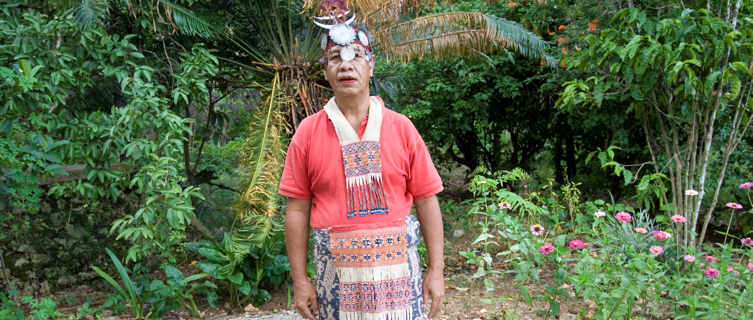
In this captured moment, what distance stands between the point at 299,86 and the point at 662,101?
346 centimetres

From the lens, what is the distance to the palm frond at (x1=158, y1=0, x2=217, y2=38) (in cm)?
449

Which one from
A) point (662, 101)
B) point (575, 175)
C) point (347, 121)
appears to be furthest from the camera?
point (575, 175)

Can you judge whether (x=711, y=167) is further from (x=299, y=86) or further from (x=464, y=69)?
(x=299, y=86)

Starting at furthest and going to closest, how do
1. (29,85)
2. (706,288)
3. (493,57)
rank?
(493,57), (706,288), (29,85)

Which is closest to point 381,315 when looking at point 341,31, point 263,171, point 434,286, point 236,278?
point 434,286

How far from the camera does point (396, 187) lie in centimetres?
196

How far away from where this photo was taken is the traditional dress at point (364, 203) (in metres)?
1.86

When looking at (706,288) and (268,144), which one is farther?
(268,144)

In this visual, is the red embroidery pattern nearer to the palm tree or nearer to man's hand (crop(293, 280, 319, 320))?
man's hand (crop(293, 280, 319, 320))

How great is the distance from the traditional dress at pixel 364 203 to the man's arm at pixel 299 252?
0.06 metres

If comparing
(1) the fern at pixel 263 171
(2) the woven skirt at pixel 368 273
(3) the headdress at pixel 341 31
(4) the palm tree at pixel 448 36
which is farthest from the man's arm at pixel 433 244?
(4) the palm tree at pixel 448 36

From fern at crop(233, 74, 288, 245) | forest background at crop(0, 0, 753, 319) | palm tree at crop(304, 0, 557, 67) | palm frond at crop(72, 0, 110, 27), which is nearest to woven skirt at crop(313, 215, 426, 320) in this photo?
forest background at crop(0, 0, 753, 319)

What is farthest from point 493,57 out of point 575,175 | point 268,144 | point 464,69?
point 268,144

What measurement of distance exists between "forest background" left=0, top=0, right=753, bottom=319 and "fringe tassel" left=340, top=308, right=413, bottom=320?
1761 mm
